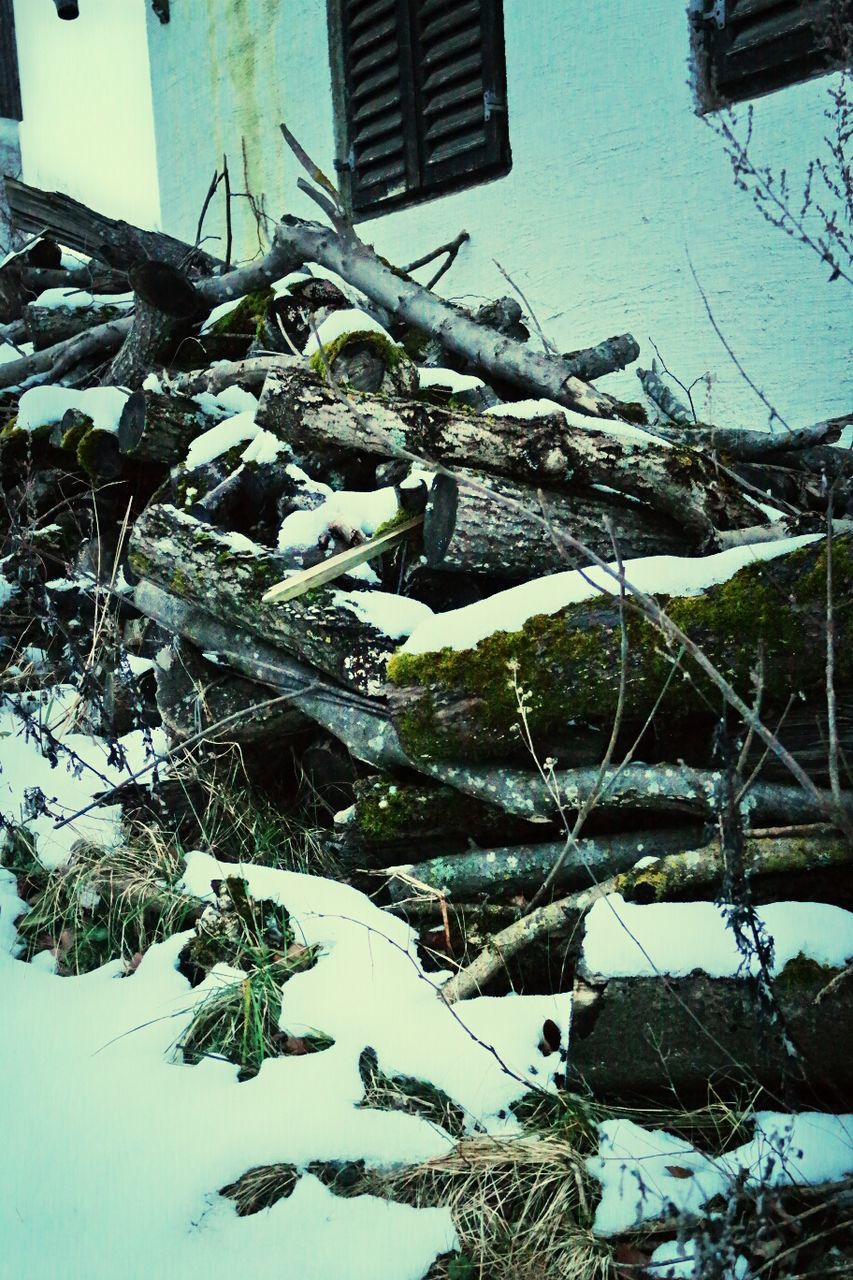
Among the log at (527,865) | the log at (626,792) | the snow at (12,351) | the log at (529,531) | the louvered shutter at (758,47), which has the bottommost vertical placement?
the log at (527,865)

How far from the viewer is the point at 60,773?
4.52 m

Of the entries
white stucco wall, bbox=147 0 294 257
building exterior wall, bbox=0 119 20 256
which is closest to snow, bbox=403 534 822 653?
white stucco wall, bbox=147 0 294 257

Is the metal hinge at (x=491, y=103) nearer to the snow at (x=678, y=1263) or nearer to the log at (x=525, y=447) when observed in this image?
the log at (x=525, y=447)

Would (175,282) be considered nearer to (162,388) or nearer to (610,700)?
(162,388)

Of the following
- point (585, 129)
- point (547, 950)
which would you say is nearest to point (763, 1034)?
point (547, 950)

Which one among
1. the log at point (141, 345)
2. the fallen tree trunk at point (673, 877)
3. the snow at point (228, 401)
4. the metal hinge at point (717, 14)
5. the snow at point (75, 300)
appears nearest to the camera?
the fallen tree trunk at point (673, 877)

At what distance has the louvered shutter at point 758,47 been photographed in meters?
5.25

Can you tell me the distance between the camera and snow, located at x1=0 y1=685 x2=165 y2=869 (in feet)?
13.3

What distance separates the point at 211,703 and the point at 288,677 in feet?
1.46

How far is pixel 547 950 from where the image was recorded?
3125 millimetres

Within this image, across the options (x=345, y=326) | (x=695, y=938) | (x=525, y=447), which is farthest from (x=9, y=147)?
(x=695, y=938)

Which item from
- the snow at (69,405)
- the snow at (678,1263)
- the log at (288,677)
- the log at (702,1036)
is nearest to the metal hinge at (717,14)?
the snow at (69,405)

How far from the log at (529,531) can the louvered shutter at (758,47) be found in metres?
2.67

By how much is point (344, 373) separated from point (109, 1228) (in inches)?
124
